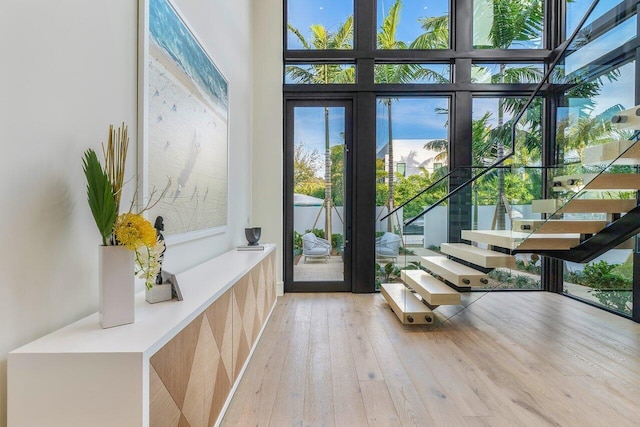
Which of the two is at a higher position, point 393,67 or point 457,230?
point 393,67

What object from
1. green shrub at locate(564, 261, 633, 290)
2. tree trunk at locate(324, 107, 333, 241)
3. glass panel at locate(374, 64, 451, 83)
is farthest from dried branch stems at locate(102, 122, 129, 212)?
green shrub at locate(564, 261, 633, 290)

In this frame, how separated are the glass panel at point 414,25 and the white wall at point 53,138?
154 inches

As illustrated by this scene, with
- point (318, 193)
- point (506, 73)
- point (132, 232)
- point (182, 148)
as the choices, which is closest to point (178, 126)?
point (182, 148)

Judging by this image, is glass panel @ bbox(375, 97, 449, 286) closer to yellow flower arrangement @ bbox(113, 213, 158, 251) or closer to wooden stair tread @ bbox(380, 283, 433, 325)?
wooden stair tread @ bbox(380, 283, 433, 325)

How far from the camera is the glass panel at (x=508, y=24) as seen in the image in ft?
15.3

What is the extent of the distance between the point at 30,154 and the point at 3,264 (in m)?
0.36

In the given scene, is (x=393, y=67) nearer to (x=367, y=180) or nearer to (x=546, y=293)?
(x=367, y=180)

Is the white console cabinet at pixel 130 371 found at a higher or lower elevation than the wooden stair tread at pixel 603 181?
lower

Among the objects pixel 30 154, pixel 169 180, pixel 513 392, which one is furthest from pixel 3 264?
pixel 513 392

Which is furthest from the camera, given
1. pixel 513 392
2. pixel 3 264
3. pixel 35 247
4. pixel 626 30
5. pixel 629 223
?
pixel 629 223

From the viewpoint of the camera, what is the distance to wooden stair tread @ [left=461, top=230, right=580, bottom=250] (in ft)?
10.9

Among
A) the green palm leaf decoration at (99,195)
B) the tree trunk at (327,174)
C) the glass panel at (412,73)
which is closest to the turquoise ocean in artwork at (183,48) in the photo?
the green palm leaf decoration at (99,195)

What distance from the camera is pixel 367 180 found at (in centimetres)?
460

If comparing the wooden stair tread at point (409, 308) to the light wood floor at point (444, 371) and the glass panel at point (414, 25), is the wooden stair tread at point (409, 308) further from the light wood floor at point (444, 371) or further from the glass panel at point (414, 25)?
the glass panel at point (414, 25)
